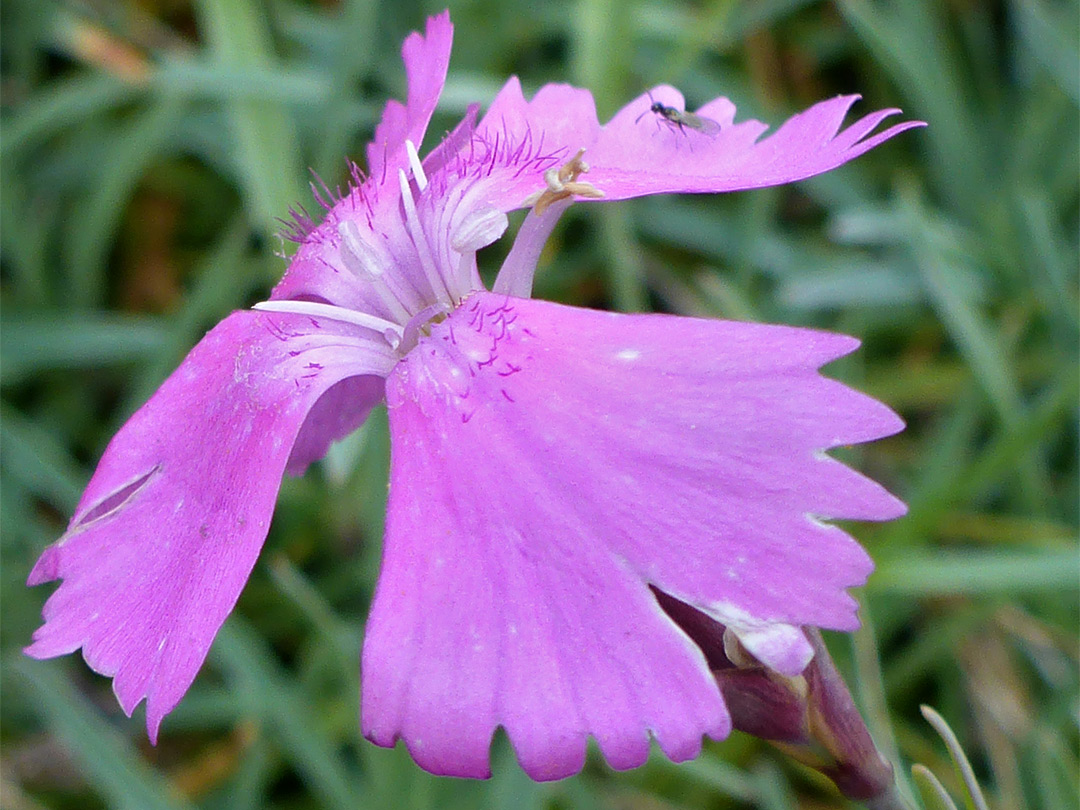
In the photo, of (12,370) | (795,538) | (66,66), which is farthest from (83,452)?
(795,538)

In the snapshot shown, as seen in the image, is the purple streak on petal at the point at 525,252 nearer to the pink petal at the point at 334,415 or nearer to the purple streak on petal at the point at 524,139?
the purple streak on petal at the point at 524,139

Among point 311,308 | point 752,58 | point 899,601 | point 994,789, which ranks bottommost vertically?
point 994,789

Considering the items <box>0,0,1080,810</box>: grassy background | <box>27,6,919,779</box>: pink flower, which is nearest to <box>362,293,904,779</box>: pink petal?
<box>27,6,919,779</box>: pink flower

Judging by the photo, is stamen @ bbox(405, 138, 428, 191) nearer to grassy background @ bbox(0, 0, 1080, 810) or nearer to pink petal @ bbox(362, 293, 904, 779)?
pink petal @ bbox(362, 293, 904, 779)

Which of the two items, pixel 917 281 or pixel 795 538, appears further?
pixel 917 281

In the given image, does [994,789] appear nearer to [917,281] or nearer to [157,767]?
[917,281]

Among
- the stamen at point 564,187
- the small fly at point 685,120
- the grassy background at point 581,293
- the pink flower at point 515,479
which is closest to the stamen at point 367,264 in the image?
the pink flower at point 515,479

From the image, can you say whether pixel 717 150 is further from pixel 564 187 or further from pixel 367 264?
pixel 367 264
